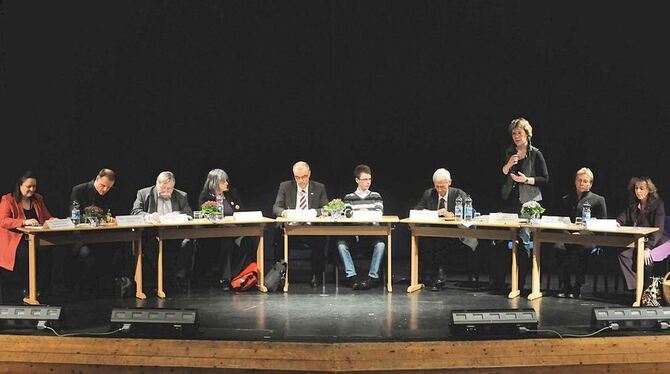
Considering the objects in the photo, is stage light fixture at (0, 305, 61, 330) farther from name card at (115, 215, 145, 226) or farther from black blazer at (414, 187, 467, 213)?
black blazer at (414, 187, 467, 213)

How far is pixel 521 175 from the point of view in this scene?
7.37 meters

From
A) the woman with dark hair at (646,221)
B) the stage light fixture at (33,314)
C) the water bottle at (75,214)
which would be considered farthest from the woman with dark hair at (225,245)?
the woman with dark hair at (646,221)

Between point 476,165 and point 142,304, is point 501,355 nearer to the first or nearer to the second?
point 142,304

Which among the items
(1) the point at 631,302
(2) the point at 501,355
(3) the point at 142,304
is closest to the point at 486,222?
(1) the point at 631,302

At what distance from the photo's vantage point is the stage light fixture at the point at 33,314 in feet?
17.3

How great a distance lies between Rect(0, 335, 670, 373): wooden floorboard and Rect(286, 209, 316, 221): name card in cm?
273

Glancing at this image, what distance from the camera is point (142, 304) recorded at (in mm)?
6742

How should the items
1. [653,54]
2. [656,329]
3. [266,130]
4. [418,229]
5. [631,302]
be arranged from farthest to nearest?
[266,130] < [653,54] < [418,229] < [631,302] < [656,329]

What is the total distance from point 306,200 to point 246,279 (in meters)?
1.07

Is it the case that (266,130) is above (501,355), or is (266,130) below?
above

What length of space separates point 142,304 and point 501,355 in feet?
11.1

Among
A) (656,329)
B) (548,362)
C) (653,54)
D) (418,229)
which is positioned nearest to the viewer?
(548,362)

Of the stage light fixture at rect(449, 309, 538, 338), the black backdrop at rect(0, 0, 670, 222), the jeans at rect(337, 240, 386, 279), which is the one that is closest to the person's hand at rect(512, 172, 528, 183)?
the black backdrop at rect(0, 0, 670, 222)

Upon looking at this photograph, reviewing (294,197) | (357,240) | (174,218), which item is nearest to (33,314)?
(174,218)
